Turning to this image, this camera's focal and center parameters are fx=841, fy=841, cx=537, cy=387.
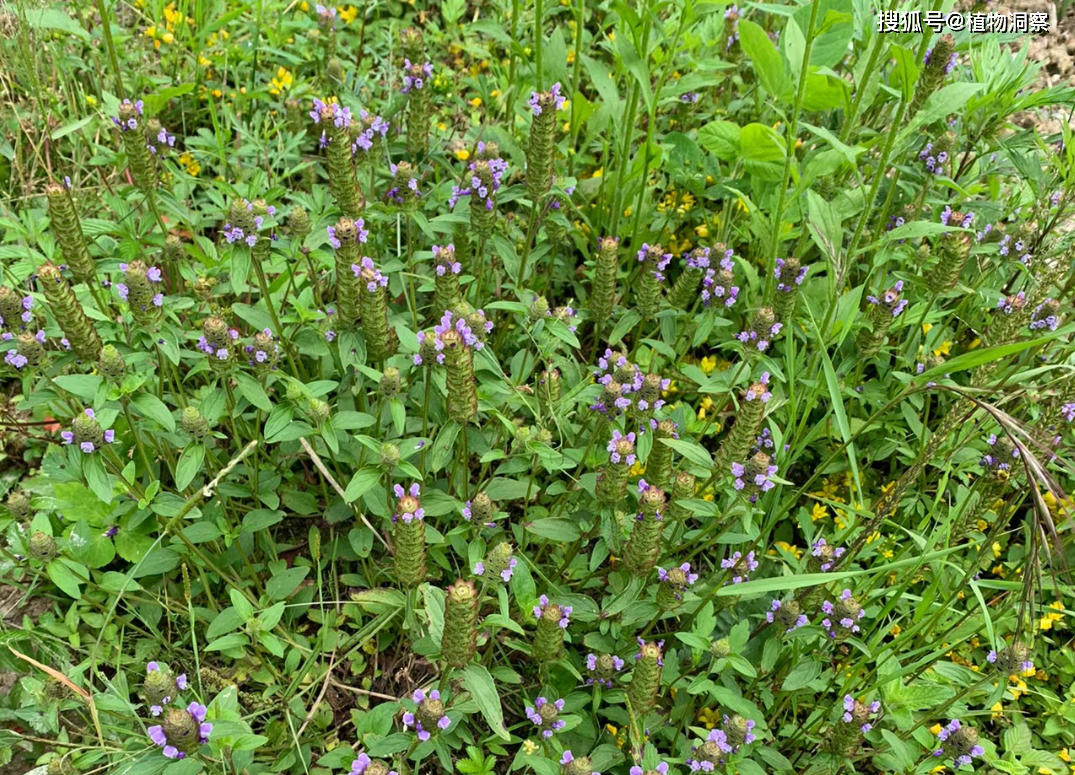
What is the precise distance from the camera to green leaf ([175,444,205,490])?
8.70 ft

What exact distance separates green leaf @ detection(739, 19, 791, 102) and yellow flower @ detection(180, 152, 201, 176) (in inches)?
110

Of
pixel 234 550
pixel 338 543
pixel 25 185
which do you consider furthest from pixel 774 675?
pixel 25 185

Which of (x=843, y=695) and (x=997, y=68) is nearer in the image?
(x=843, y=695)

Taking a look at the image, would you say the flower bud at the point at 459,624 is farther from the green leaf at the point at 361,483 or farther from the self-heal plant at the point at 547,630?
the green leaf at the point at 361,483

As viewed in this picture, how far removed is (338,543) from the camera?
334 centimetres

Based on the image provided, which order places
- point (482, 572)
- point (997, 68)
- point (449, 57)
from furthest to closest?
point (449, 57) → point (997, 68) → point (482, 572)

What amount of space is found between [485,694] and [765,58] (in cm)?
245

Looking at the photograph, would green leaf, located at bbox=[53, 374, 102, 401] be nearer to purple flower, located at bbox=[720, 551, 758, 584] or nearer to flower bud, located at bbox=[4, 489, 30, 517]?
flower bud, located at bbox=[4, 489, 30, 517]

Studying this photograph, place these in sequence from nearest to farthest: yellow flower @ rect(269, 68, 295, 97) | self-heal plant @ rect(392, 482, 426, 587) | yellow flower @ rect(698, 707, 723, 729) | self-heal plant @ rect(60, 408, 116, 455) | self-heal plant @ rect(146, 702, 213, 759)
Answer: self-heal plant @ rect(146, 702, 213, 759) < self-heal plant @ rect(392, 482, 426, 587) < self-heal plant @ rect(60, 408, 116, 455) < yellow flower @ rect(698, 707, 723, 729) < yellow flower @ rect(269, 68, 295, 97)

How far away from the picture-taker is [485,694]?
2.31m

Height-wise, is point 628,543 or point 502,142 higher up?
point 502,142

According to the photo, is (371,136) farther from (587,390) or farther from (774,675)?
(774,675)

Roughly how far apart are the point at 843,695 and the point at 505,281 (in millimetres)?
2355

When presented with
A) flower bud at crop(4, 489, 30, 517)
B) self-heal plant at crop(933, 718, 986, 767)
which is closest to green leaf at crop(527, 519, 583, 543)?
self-heal plant at crop(933, 718, 986, 767)
